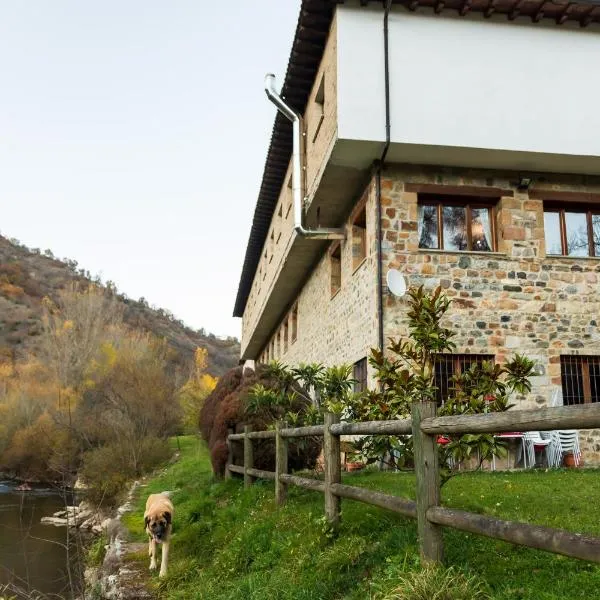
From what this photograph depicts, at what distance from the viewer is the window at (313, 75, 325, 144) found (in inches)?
458

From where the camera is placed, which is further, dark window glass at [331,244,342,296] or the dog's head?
dark window glass at [331,244,342,296]

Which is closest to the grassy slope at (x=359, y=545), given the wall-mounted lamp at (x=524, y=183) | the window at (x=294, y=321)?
the wall-mounted lamp at (x=524, y=183)

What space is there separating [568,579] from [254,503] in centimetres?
482

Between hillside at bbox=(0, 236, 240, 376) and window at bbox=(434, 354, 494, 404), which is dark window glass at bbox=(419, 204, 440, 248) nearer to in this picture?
window at bbox=(434, 354, 494, 404)

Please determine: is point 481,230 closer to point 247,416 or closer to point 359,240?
point 359,240

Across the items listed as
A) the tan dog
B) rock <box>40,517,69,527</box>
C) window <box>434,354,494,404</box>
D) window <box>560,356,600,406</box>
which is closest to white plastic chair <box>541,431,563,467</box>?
window <box>560,356,600,406</box>

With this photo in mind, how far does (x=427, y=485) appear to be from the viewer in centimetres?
377

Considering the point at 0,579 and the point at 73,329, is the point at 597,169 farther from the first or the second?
the point at 73,329

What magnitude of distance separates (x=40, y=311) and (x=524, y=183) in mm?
60317

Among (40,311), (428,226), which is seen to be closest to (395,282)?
(428,226)

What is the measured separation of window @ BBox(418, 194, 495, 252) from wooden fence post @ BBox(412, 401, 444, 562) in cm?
728

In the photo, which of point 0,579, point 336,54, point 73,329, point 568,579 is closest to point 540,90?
point 336,54

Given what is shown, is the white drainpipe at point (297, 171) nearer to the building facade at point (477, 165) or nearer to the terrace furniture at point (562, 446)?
the building facade at point (477, 165)

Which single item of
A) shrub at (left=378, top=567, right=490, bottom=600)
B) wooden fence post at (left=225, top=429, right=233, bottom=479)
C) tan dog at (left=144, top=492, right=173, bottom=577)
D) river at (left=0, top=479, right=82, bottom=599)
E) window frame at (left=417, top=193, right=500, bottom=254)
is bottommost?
river at (left=0, top=479, right=82, bottom=599)
